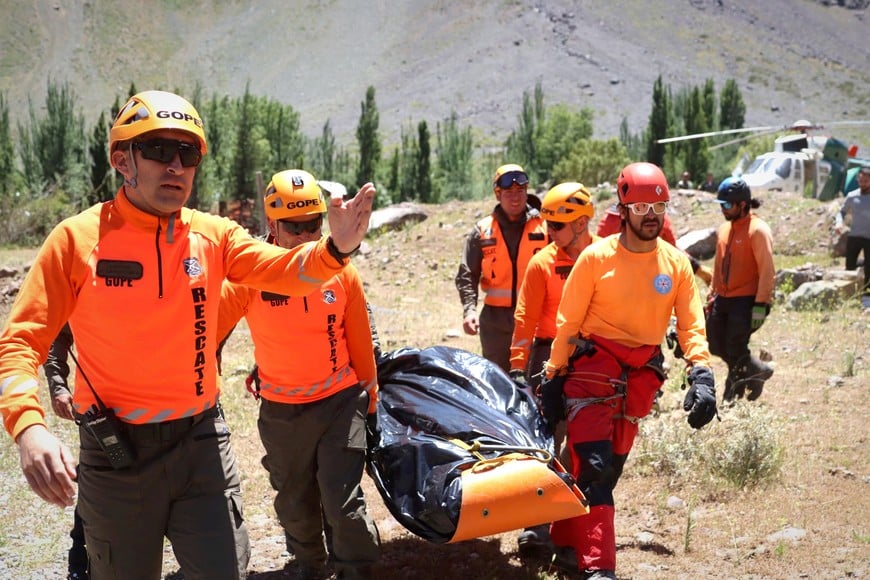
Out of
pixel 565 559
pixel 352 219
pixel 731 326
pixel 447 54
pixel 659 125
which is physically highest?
pixel 447 54

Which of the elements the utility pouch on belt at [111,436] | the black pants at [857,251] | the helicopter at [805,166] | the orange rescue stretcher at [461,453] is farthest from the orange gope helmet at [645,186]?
the helicopter at [805,166]

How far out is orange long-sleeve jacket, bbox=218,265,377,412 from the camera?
174 inches

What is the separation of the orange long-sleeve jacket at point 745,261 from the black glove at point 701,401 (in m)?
3.27

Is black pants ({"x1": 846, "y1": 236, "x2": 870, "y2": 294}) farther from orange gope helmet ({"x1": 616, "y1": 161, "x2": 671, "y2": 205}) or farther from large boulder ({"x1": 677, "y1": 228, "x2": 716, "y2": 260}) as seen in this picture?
orange gope helmet ({"x1": 616, "y1": 161, "x2": 671, "y2": 205})

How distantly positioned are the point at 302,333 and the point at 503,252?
2.42 m

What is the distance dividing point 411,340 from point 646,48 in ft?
401

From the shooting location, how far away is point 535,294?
562cm

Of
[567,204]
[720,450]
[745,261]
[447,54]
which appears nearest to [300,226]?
[567,204]

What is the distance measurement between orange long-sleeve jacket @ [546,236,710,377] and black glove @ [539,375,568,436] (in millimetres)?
97

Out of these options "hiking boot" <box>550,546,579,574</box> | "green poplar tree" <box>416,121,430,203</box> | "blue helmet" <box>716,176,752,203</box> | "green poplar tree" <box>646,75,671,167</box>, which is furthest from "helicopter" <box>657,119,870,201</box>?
"hiking boot" <box>550,546,579,574</box>

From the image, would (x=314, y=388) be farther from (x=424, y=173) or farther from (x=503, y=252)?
(x=424, y=173)

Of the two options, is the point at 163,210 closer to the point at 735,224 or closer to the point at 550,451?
the point at 550,451

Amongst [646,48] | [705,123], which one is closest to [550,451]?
[705,123]

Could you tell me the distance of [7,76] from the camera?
132250mm
